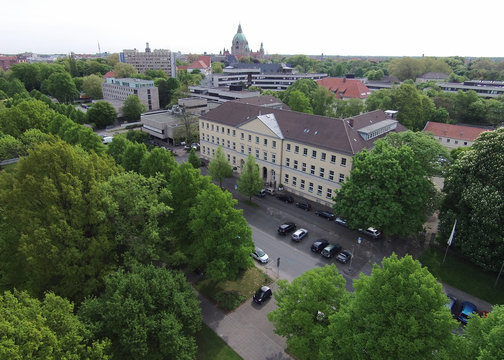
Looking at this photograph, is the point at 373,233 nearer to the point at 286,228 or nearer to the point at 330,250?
the point at 330,250

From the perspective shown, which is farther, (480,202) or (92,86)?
(92,86)

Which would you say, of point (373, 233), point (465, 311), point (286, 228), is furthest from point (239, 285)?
point (465, 311)

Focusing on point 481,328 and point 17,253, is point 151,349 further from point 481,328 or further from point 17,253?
point 481,328

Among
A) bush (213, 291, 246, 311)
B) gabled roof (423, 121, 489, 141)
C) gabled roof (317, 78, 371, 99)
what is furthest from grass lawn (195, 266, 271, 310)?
gabled roof (317, 78, 371, 99)

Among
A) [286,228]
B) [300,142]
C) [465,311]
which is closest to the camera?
[465,311]

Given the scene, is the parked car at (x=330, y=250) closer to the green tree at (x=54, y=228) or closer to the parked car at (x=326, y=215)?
the parked car at (x=326, y=215)

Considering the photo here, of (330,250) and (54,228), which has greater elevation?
(54,228)

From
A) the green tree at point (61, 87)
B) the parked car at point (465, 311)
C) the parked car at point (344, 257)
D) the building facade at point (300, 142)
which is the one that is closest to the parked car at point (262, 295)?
the parked car at point (344, 257)
